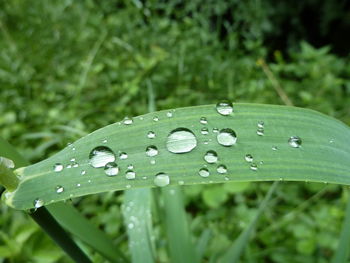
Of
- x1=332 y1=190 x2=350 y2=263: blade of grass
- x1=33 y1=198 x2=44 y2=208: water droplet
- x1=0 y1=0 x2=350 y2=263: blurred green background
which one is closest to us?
x1=33 y1=198 x2=44 y2=208: water droplet

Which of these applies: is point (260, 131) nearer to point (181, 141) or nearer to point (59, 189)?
point (181, 141)

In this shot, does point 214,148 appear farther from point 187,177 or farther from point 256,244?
point 256,244

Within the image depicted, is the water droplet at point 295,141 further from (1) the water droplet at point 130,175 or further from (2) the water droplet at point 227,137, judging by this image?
(1) the water droplet at point 130,175

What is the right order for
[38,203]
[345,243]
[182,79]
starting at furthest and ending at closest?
[182,79] < [345,243] < [38,203]

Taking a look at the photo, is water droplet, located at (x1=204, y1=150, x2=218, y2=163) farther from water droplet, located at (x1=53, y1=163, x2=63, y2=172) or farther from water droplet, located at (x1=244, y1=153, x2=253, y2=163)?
water droplet, located at (x1=53, y1=163, x2=63, y2=172)

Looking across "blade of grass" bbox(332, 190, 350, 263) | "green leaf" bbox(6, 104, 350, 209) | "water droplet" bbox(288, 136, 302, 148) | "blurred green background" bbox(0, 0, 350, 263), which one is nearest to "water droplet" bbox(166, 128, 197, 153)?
"green leaf" bbox(6, 104, 350, 209)

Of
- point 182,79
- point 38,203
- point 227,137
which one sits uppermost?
point 182,79

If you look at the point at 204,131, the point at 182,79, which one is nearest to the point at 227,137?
the point at 204,131

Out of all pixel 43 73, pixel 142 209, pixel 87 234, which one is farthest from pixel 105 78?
pixel 87 234
